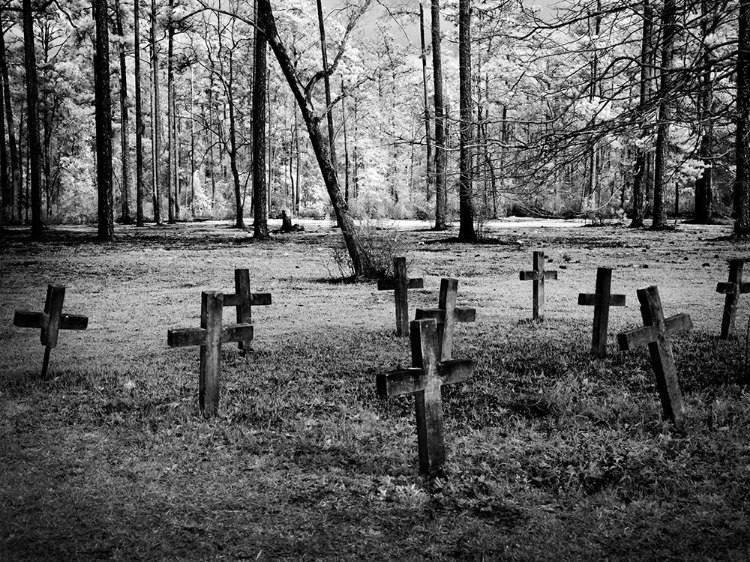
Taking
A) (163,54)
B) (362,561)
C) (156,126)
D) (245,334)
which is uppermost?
(163,54)

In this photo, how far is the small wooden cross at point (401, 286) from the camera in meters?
8.80

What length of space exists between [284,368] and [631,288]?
26.1ft

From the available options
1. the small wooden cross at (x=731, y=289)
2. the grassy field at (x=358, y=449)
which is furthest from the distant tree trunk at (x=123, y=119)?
the small wooden cross at (x=731, y=289)

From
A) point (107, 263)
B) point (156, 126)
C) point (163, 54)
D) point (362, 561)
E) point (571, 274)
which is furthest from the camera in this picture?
point (163, 54)

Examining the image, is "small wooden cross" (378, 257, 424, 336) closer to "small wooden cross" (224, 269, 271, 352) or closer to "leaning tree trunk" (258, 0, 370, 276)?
"small wooden cross" (224, 269, 271, 352)

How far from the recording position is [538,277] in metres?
9.79

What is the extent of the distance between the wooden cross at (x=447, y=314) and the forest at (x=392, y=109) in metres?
1.05

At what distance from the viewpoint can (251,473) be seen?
463 centimetres

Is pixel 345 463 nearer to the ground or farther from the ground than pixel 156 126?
nearer to the ground

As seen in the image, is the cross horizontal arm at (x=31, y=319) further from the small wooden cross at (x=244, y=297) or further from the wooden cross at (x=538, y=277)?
the wooden cross at (x=538, y=277)

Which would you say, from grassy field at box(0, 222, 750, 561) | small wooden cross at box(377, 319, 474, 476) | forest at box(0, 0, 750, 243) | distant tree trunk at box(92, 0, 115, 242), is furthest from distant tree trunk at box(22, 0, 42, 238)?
small wooden cross at box(377, 319, 474, 476)

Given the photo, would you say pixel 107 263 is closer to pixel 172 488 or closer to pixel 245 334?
pixel 245 334

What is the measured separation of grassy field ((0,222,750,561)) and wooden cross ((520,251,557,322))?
429 millimetres

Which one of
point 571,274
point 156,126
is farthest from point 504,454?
point 156,126
